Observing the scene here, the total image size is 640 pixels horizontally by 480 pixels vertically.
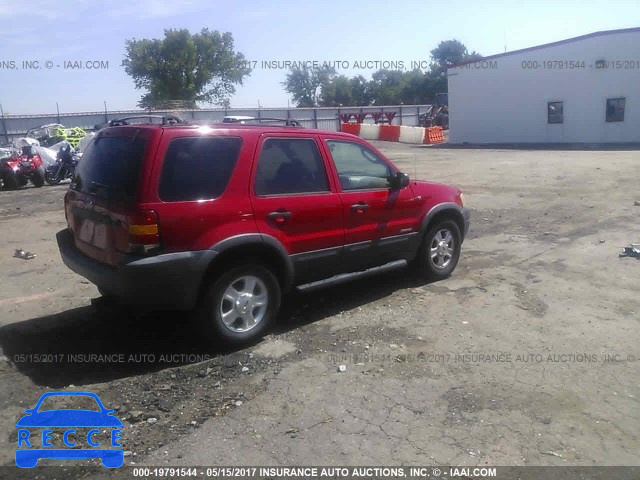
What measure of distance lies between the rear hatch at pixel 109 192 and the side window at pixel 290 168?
1.02 metres

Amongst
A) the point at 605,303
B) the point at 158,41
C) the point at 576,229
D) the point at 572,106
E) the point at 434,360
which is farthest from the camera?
the point at 158,41

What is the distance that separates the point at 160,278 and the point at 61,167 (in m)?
15.6

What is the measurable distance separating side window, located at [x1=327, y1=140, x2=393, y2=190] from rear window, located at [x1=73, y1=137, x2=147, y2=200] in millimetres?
1942

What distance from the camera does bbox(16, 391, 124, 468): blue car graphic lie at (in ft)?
11.8

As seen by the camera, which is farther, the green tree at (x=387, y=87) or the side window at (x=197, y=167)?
the green tree at (x=387, y=87)

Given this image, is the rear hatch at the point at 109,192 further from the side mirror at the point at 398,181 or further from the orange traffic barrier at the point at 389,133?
the orange traffic barrier at the point at 389,133

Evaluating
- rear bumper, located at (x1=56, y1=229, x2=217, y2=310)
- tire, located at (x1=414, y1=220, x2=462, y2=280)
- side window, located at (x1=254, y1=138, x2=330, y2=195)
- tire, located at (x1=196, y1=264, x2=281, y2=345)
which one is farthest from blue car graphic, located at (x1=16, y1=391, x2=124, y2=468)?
tire, located at (x1=414, y1=220, x2=462, y2=280)

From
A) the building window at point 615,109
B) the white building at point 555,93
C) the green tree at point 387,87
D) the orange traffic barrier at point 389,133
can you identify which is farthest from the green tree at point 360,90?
the building window at point 615,109

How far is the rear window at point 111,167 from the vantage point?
462 centimetres

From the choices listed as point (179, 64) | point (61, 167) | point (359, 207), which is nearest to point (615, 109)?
point (61, 167)

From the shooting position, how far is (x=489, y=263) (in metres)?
7.86

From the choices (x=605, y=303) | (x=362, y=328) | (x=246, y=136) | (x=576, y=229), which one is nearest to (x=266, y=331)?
(x=362, y=328)

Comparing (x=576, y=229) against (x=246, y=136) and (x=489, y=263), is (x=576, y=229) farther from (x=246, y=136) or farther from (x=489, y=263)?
(x=246, y=136)

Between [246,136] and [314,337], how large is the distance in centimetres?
189
